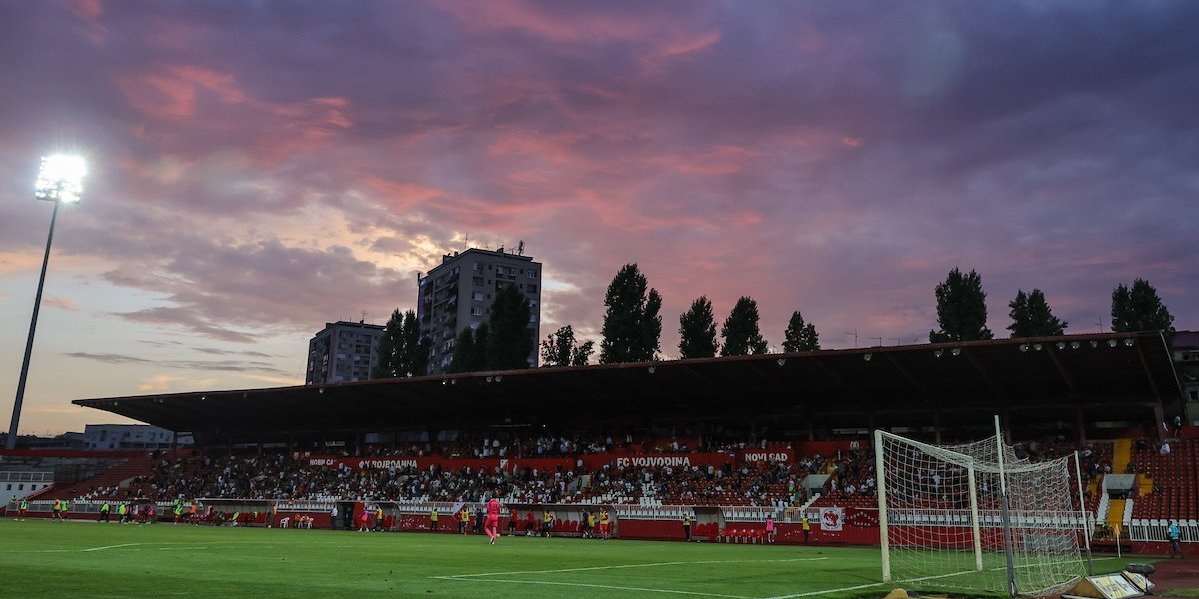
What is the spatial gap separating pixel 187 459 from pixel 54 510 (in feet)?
58.1

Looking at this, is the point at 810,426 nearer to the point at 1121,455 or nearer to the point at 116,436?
Answer: the point at 1121,455

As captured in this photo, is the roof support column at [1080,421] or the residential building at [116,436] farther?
the residential building at [116,436]

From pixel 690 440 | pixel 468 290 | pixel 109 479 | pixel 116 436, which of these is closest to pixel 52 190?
pixel 109 479

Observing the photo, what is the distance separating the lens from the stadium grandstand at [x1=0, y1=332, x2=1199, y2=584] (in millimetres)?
39562

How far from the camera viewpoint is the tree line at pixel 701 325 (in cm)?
7019

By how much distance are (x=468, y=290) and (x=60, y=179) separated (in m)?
73.3

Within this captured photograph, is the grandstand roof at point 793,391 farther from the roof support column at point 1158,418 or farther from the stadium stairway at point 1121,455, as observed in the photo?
the stadium stairway at point 1121,455

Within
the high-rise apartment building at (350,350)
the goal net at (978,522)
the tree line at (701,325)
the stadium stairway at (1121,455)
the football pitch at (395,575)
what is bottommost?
the football pitch at (395,575)

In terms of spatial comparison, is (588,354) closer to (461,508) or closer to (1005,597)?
(461,508)

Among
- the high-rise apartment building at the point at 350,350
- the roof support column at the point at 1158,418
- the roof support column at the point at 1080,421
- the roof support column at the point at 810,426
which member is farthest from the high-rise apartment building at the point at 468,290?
the roof support column at the point at 1158,418

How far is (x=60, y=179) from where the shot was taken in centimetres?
5966

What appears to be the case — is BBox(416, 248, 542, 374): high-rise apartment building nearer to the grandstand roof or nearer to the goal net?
the grandstand roof

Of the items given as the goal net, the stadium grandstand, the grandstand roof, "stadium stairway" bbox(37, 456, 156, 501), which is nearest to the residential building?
"stadium stairway" bbox(37, 456, 156, 501)

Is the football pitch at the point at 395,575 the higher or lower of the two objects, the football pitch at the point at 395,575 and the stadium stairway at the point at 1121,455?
the lower
